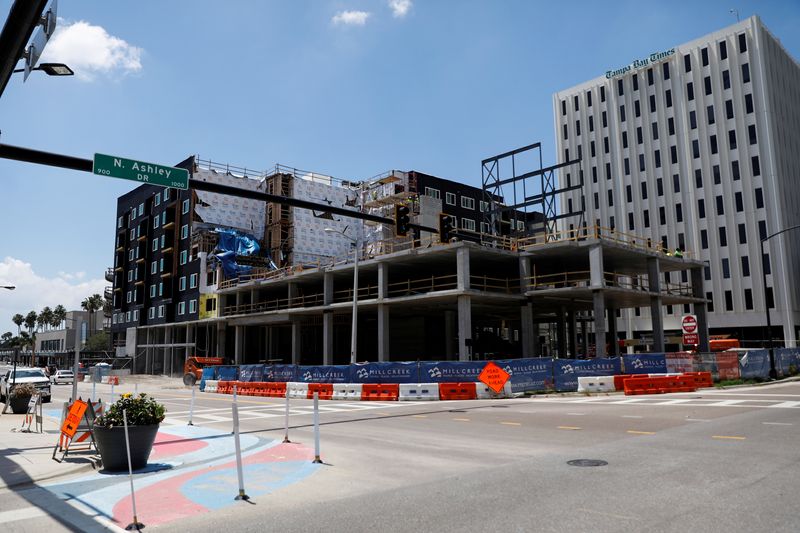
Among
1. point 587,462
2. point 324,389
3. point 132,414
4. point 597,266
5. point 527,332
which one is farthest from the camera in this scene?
point 527,332

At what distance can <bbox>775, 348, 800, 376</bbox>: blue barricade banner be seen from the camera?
37.2 meters

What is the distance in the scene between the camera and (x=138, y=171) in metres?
13.3

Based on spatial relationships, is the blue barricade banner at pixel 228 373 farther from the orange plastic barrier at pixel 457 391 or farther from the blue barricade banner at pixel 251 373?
the orange plastic barrier at pixel 457 391

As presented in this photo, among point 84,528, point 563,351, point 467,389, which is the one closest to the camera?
point 84,528

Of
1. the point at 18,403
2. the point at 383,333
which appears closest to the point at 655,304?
the point at 383,333

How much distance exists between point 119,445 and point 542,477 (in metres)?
7.19

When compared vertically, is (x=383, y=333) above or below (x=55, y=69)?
below

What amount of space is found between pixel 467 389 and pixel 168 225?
54.4m

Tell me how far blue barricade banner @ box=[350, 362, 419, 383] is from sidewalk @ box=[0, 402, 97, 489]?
1573cm

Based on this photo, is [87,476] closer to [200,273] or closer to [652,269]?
[652,269]

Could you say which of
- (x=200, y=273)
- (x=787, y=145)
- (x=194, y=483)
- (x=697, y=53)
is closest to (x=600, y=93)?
(x=697, y=53)

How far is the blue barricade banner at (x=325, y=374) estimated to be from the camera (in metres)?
30.0

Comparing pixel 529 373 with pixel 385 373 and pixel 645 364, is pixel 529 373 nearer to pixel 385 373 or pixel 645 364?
pixel 385 373

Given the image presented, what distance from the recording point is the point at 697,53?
6762 cm
